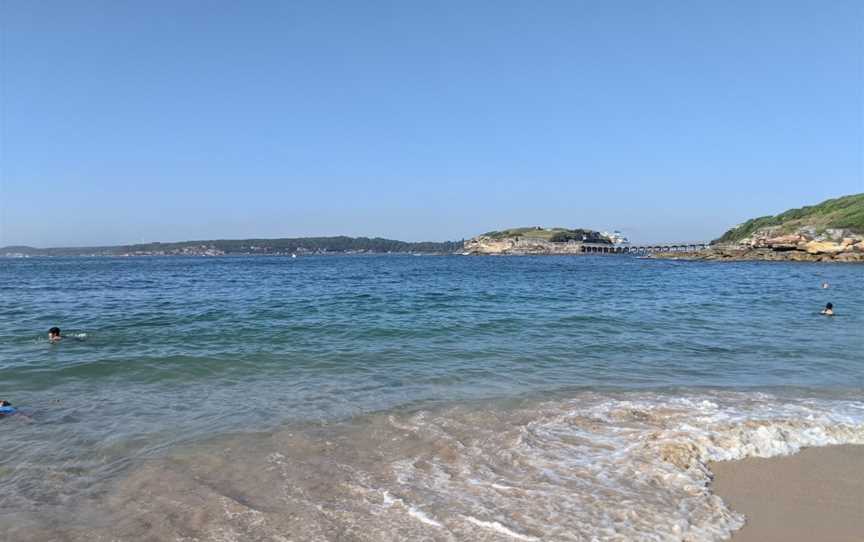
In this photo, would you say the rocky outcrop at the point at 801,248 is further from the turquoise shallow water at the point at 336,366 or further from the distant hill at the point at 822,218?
the turquoise shallow water at the point at 336,366

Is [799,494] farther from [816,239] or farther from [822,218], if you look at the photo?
[822,218]

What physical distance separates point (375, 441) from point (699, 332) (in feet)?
47.5

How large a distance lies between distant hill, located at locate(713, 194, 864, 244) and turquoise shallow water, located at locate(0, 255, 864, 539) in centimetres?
7651

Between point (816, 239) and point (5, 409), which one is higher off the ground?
point (816, 239)

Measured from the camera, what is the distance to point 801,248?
268ft

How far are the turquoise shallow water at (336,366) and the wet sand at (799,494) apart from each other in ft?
8.17

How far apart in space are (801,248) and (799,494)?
3692 inches

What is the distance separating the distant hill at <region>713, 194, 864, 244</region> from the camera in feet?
277

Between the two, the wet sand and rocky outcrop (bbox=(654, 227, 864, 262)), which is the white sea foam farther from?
rocky outcrop (bbox=(654, 227, 864, 262))

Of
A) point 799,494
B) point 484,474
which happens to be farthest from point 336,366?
point 799,494

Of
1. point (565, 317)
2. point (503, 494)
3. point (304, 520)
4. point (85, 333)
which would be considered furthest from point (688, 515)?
point (85, 333)

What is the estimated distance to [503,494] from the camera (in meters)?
5.81

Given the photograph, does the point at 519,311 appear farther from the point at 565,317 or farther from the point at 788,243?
the point at 788,243

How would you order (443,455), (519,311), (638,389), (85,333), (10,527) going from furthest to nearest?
(519,311) → (85,333) → (638,389) → (443,455) → (10,527)
